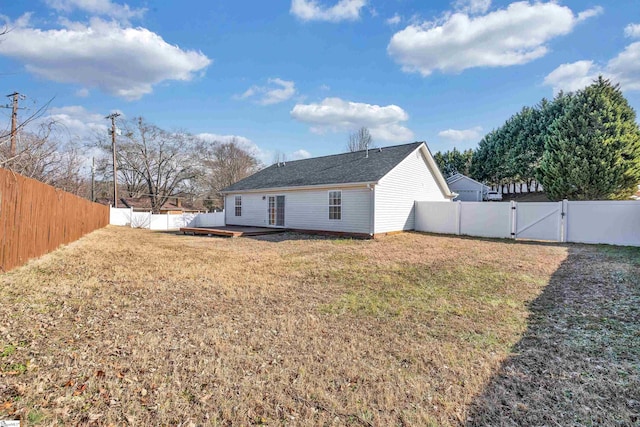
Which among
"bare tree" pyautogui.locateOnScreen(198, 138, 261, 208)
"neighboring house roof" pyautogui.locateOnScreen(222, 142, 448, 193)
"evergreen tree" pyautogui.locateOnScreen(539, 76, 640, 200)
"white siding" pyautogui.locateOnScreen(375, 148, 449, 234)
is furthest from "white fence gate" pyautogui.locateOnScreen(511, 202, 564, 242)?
"bare tree" pyautogui.locateOnScreen(198, 138, 261, 208)

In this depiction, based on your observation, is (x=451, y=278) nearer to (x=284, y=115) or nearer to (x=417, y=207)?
(x=417, y=207)

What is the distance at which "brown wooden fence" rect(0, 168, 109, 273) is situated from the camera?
507cm

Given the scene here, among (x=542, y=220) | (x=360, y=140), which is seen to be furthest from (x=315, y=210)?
(x=360, y=140)

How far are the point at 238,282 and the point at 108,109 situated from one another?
81.8 feet

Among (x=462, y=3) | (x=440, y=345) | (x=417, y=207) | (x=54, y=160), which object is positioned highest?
(x=462, y=3)

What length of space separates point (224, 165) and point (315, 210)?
2734 cm

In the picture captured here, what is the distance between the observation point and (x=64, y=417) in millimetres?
2100

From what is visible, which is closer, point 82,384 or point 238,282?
point 82,384

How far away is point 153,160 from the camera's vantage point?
3347 centimetres

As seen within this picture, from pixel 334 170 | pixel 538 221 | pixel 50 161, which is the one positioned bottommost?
pixel 538 221

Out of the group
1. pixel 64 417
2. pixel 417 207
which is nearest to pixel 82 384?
pixel 64 417

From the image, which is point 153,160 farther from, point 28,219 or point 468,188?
point 468,188

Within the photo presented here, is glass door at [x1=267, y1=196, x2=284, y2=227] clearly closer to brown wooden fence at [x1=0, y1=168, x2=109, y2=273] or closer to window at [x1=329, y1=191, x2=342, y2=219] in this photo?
window at [x1=329, y1=191, x2=342, y2=219]

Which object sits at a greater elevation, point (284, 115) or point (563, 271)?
point (284, 115)
